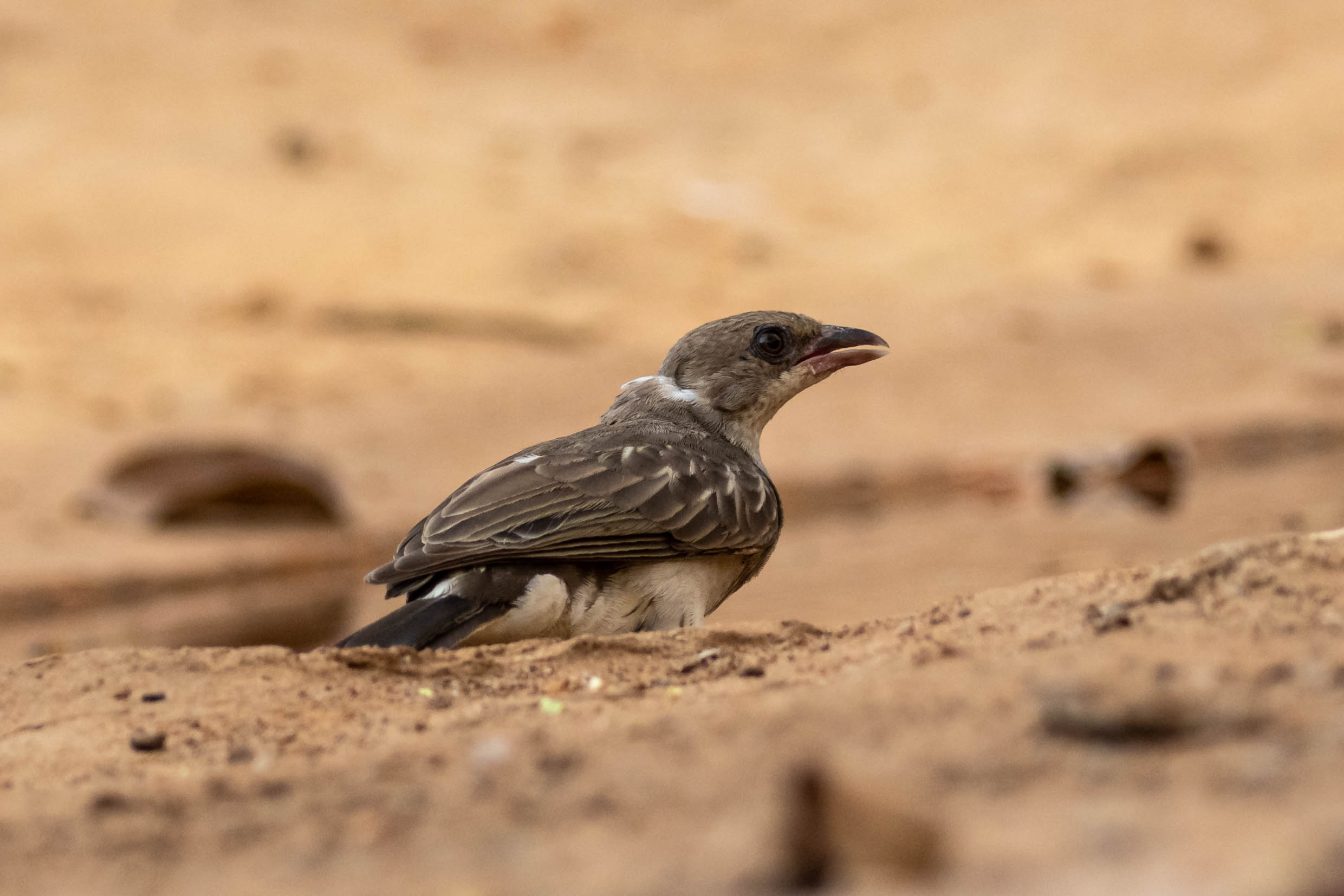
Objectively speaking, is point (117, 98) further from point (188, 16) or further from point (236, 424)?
point (236, 424)

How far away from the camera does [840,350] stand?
6.05 m

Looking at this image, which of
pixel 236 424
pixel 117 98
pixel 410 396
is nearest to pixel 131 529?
pixel 236 424

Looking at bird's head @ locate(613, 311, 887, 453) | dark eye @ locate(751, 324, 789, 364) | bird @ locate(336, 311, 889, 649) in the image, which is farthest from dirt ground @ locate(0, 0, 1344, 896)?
dark eye @ locate(751, 324, 789, 364)

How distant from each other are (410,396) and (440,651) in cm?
1053

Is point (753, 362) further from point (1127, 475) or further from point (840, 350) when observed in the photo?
point (1127, 475)

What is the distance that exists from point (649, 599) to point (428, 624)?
35.5 inches

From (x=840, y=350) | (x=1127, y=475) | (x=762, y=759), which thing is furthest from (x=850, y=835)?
(x=1127, y=475)

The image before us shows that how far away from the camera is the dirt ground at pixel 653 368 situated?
2273 mm

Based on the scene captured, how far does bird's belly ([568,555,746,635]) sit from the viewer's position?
15.8 feet

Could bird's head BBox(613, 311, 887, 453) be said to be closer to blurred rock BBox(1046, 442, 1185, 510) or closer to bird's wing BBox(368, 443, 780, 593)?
bird's wing BBox(368, 443, 780, 593)

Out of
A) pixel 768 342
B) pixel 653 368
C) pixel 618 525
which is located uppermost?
pixel 653 368

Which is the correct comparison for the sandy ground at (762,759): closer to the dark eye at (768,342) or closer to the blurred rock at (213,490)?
the dark eye at (768,342)

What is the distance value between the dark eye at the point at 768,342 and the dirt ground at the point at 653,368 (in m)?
1.65

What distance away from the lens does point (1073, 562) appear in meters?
8.29
